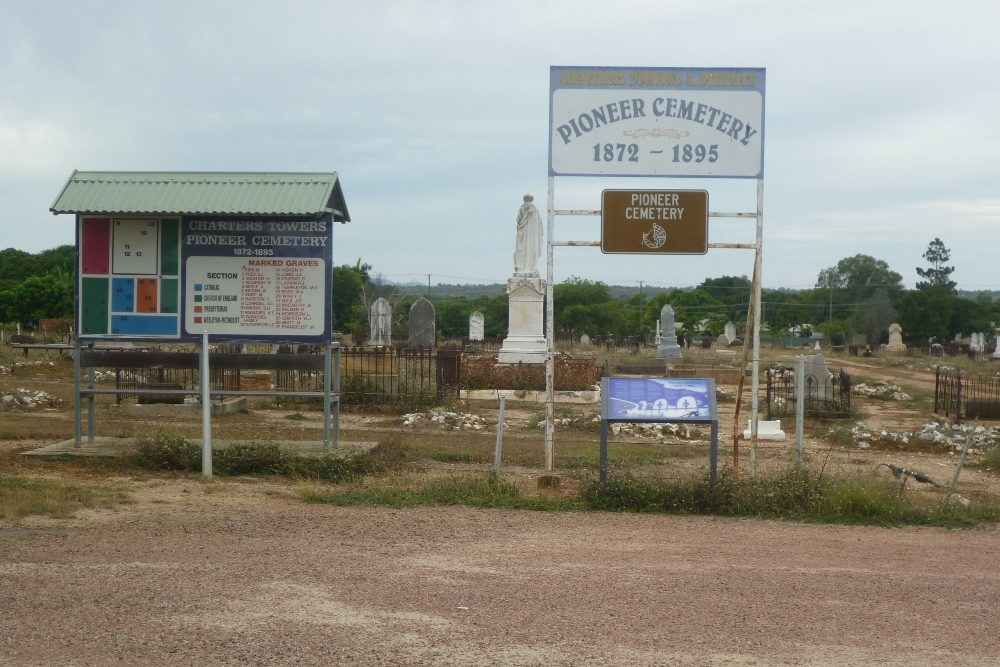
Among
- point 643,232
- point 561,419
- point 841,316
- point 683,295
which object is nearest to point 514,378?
point 561,419

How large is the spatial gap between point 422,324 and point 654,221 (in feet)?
78.0

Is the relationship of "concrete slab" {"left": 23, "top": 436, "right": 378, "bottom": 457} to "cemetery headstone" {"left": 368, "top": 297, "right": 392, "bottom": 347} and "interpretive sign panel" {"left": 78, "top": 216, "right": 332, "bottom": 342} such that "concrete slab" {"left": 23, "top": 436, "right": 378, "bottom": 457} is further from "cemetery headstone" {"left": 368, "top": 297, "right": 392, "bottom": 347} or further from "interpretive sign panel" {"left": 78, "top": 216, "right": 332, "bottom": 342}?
"cemetery headstone" {"left": 368, "top": 297, "right": 392, "bottom": 347}

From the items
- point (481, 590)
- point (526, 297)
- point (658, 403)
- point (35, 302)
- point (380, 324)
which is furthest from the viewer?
point (35, 302)

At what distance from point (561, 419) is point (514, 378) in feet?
17.3

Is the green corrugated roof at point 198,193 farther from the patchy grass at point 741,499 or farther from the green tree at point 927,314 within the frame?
the green tree at point 927,314

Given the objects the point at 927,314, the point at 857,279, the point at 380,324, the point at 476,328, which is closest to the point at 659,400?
the point at 380,324

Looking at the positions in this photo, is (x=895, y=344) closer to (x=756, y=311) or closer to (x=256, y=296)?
(x=756, y=311)

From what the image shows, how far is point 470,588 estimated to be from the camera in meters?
6.43

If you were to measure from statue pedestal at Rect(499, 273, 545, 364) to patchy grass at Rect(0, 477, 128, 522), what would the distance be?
15.9 meters

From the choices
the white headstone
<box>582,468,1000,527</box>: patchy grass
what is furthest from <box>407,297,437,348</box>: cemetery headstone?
<box>582,468,1000,527</box>: patchy grass

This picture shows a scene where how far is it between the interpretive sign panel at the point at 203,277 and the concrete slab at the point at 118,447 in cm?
130

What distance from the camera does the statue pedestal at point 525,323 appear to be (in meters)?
25.5

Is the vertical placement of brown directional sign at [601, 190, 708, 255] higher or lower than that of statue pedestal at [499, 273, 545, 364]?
higher

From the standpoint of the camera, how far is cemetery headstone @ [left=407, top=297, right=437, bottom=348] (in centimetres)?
3370
